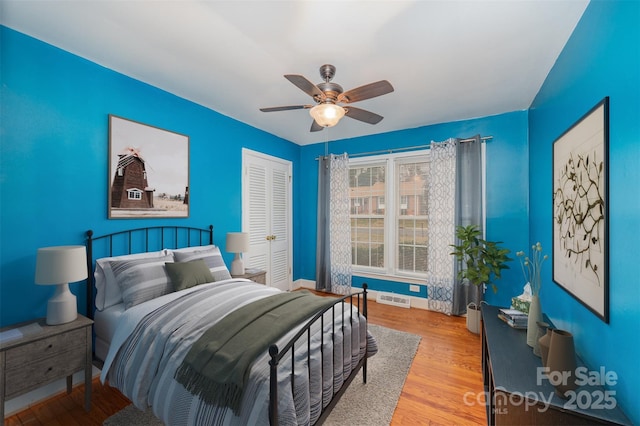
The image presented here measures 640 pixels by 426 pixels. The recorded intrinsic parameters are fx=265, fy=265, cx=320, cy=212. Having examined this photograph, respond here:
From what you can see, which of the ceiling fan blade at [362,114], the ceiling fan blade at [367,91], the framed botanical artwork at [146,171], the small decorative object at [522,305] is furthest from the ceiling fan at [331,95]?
the small decorative object at [522,305]

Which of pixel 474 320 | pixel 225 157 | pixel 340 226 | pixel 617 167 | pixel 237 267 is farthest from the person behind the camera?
pixel 340 226

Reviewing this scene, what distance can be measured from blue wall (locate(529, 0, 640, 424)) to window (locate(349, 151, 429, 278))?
217cm

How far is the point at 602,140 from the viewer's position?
138cm

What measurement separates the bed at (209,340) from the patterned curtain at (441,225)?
1.92m

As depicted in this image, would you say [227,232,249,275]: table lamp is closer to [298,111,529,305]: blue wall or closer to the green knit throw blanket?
the green knit throw blanket

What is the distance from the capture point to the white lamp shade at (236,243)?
10.9ft

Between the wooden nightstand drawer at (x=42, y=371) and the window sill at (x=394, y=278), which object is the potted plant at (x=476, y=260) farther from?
the wooden nightstand drawer at (x=42, y=371)

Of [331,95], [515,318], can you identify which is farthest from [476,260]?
[331,95]

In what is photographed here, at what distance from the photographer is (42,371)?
5.66 feet

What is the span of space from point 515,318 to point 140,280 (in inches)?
120

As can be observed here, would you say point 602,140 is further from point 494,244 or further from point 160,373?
point 160,373

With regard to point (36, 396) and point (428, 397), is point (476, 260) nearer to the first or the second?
point (428, 397)

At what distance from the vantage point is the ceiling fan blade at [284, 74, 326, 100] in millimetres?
1809

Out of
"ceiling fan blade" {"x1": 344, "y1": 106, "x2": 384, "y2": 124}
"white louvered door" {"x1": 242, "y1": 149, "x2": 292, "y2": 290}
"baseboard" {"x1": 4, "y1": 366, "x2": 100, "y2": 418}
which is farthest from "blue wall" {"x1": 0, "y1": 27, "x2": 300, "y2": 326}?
"ceiling fan blade" {"x1": 344, "y1": 106, "x2": 384, "y2": 124}
